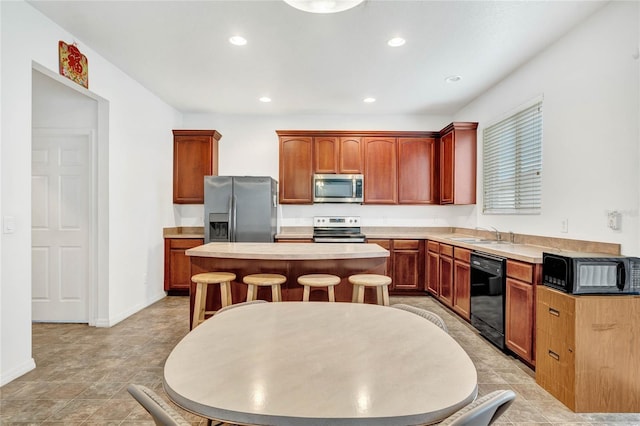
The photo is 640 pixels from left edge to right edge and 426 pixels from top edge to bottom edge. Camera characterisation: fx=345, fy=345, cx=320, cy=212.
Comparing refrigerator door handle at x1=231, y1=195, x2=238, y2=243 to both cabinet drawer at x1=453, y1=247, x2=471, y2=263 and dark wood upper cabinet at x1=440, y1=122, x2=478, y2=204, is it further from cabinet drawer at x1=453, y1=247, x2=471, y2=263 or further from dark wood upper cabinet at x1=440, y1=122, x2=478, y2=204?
dark wood upper cabinet at x1=440, y1=122, x2=478, y2=204

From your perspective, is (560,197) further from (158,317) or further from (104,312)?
(104,312)

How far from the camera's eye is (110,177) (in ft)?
12.1

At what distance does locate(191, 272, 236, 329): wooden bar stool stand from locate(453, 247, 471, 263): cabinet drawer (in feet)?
7.99

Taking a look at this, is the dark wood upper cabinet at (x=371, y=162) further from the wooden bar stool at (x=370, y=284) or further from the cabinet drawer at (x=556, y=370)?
the cabinet drawer at (x=556, y=370)

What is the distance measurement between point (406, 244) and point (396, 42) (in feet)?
9.04

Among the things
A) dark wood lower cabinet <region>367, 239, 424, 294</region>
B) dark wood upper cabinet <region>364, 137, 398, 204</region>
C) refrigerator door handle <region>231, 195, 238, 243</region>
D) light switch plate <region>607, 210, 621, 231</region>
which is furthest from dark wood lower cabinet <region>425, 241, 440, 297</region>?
refrigerator door handle <region>231, 195, 238, 243</region>

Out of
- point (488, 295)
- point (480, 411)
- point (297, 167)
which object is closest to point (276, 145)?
point (297, 167)

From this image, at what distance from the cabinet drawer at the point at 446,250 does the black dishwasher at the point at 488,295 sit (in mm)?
588

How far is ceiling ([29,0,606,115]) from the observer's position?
103 inches

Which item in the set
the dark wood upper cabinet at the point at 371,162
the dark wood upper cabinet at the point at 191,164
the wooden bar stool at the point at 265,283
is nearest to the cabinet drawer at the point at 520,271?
the wooden bar stool at the point at 265,283

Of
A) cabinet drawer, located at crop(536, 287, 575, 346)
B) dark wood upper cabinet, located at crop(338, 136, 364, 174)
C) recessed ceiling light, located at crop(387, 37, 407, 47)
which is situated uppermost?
recessed ceiling light, located at crop(387, 37, 407, 47)

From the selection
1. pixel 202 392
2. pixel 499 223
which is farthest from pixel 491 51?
pixel 202 392

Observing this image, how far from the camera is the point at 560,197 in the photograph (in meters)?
3.02

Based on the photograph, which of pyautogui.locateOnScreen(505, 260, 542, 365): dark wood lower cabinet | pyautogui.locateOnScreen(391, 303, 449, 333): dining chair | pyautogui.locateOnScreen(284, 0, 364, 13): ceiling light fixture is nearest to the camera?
pyautogui.locateOnScreen(391, 303, 449, 333): dining chair
